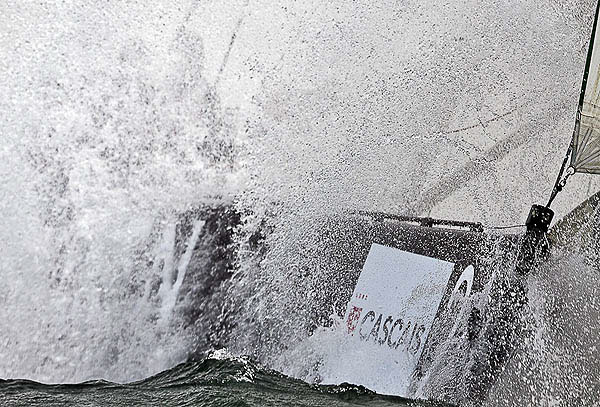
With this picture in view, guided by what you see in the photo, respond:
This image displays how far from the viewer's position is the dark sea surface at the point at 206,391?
2.21ft

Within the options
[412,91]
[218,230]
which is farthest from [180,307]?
[412,91]

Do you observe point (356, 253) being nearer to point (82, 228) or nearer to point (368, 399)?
point (368, 399)

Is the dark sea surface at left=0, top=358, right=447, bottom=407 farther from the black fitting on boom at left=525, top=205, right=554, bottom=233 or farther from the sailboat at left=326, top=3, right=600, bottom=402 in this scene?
the black fitting on boom at left=525, top=205, right=554, bottom=233

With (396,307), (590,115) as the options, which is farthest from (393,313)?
(590,115)

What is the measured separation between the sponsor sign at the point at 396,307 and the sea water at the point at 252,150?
67mm

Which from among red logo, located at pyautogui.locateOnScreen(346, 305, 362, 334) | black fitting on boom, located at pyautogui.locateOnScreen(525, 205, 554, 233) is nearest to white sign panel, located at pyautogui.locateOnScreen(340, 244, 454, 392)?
red logo, located at pyautogui.locateOnScreen(346, 305, 362, 334)

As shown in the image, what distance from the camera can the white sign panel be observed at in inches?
36.9

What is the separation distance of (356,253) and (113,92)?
1.58 ft

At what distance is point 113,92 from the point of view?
1.05m

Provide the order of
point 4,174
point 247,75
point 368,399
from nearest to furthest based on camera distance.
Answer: point 368,399, point 4,174, point 247,75

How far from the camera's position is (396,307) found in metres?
0.96

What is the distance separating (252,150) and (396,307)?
360 millimetres

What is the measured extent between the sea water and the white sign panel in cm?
6

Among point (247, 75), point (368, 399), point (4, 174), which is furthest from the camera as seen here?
point (247, 75)
